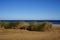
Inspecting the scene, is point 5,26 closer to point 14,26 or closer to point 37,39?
point 14,26

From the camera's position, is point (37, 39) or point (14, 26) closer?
point (37, 39)

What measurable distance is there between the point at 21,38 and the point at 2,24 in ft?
33.7

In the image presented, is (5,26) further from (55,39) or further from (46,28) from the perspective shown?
(55,39)

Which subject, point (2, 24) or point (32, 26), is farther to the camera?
point (2, 24)

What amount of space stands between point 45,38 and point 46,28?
21.3ft

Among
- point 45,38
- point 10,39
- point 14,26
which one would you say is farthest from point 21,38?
point 14,26

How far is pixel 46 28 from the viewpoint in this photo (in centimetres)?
2158

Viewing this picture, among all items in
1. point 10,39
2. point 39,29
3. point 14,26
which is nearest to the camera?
point 10,39

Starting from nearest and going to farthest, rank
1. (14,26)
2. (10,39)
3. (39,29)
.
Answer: (10,39), (39,29), (14,26)

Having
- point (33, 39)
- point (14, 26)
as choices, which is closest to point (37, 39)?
point (33, 39)

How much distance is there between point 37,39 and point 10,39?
2340mm

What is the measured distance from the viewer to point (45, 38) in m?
15.2

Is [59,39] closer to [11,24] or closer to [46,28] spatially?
[46,28]

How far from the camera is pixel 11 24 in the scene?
24.0 m
